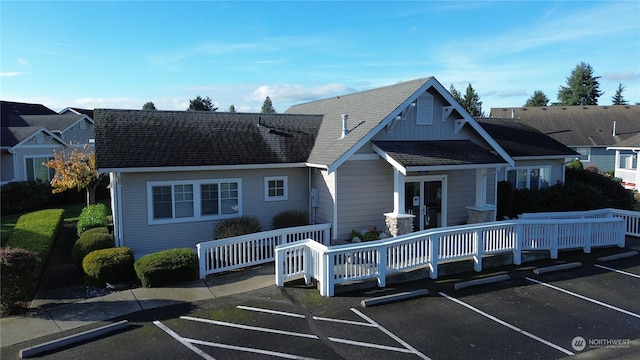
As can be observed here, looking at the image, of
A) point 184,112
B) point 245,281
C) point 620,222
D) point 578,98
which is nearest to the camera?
point 245,281

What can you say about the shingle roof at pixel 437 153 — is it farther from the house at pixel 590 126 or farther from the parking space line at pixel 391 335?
the house at pixel 590 126

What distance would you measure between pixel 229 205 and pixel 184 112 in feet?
14.9

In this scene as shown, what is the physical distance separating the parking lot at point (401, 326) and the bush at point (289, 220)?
480 cm

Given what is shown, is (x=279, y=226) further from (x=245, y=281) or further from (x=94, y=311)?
(x=94, y=311)

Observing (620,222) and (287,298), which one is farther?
(620,222)

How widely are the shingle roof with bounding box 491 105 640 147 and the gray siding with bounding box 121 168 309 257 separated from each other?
117 feet

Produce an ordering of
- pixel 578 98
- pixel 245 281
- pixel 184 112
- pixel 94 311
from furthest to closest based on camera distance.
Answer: pixel 578 98, pixel 184 112, pixel 245 281, pixel 94 311

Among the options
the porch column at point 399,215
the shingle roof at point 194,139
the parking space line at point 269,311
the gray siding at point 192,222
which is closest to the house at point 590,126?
the shingle roof at point 194,139

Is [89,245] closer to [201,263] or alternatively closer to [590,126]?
[201,263]

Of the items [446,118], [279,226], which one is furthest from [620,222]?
[279,226]

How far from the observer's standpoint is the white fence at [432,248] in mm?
11141

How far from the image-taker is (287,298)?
10648 mm

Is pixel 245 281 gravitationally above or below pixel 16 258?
below

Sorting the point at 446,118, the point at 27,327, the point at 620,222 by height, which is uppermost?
the point at 446,118
